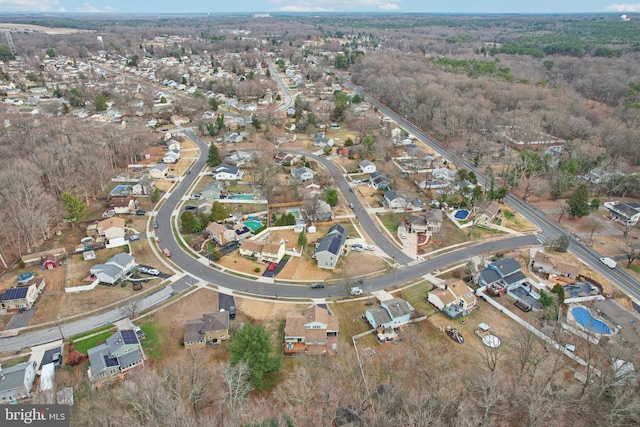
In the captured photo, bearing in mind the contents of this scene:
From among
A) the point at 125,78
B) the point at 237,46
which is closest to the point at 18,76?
the point at 125,78

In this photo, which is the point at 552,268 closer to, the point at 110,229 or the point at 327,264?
the point at 327,264

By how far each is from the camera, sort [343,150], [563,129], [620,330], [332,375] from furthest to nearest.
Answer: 1. [563,129]
2. [343,150]
3. [620,330]
4. [332,375]

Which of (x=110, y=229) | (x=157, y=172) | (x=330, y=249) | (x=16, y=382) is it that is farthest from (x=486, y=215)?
(x=157, y=172)

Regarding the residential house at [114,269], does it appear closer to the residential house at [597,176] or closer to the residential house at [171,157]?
the residential house at [171,157]

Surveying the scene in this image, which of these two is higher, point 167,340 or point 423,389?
point 423,389

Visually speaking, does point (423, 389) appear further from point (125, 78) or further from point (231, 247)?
point (125, 78)

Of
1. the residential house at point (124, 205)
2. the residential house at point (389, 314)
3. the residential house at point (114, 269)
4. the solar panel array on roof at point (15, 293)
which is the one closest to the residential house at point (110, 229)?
the residential house at point (124, 205)
